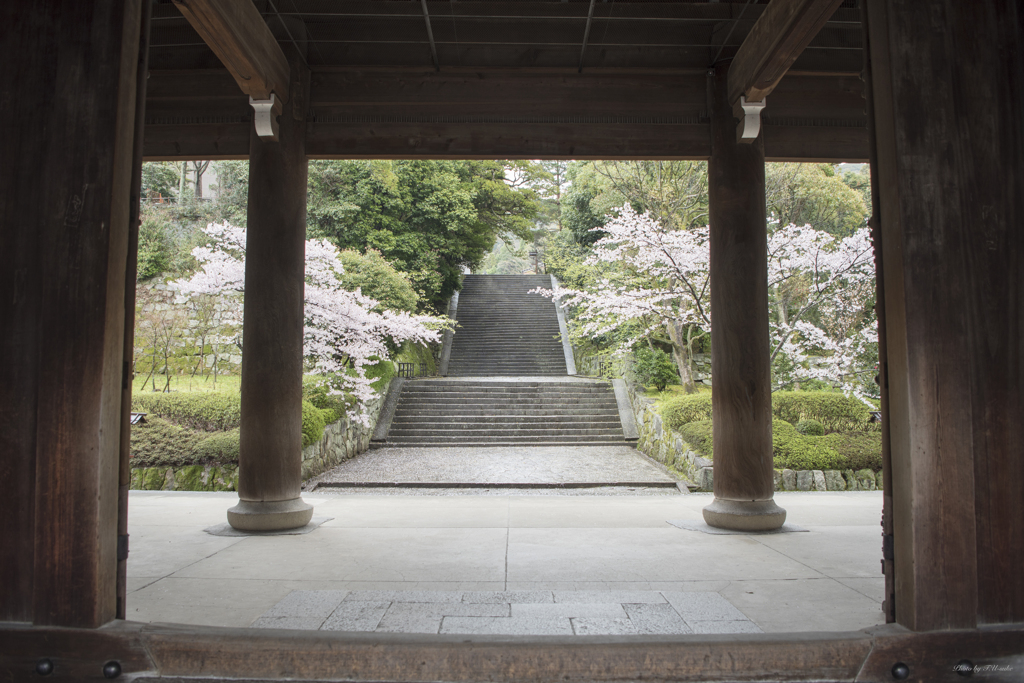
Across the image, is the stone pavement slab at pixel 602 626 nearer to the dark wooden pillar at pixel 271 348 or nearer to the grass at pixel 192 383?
the dark wooden pillar at pixel 271 348

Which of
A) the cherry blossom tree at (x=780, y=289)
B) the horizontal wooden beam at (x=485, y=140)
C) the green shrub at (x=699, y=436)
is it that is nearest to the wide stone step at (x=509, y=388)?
the cherry blossom tree at (x=780, y=289)

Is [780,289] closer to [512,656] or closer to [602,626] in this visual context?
[602,626]

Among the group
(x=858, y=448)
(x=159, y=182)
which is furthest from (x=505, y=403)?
(x=159, y=182)

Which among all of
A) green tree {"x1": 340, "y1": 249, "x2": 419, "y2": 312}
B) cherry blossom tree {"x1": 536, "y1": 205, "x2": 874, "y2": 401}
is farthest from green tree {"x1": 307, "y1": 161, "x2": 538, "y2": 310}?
cherry blossom tree {"x1": 536, "y1": 205, "x2": 874, "y2": 401}

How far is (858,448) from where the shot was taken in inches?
342

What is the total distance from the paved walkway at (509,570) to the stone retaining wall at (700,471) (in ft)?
9.24

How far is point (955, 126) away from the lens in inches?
98.3

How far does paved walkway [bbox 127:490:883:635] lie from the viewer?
9.27 feet

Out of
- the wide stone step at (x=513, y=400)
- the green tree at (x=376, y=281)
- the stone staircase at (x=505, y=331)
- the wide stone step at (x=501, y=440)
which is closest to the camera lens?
the wide stone step at (x=501, y=440)

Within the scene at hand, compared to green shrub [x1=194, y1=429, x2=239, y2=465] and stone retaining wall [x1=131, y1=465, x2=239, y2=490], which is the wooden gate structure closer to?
stone retaining wall [x1=131, y1=465, x2=239, y2=490]

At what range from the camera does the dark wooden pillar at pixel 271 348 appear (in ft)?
15.1

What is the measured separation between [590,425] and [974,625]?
34.2ft

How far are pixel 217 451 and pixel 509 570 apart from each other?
627 centimetres

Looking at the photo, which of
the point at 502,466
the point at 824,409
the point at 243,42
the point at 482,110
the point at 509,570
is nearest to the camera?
the point at 509,570
